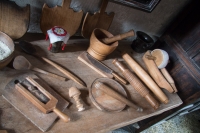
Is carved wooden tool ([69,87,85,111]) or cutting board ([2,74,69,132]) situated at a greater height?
carved wooden tool ([69,87,85,111])

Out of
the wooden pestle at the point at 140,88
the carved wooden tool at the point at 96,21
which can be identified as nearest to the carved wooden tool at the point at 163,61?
the wooden pestle at the point at 140,88

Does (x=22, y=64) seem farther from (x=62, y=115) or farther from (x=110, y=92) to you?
(x=110, y=92)

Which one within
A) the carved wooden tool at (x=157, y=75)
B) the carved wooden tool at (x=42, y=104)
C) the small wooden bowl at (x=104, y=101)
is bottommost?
the carved wooden tool at (x=42, y=104)

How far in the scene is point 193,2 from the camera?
1.10 metres

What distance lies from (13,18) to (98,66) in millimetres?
435

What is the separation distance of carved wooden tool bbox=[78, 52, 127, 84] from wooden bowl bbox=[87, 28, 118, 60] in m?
0.03

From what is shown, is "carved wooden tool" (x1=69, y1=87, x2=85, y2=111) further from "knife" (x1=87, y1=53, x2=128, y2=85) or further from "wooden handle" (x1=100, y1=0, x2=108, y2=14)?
"wooden handle" (x1=100, y1=0, x2=108, y2=14)

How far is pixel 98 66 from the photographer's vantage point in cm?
87

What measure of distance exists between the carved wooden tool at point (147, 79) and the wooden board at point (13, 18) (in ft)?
1.83

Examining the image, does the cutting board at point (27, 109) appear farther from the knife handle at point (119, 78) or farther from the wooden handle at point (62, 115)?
the knife handle at point (119, 78)

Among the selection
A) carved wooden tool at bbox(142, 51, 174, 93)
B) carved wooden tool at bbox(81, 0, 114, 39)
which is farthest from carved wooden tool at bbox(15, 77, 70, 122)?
carved wooden tool at bbox(142, 51, 174, 93)

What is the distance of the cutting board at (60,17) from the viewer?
77 centimetres

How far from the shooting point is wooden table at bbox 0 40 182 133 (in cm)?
56

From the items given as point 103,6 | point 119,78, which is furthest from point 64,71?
point 103,6
